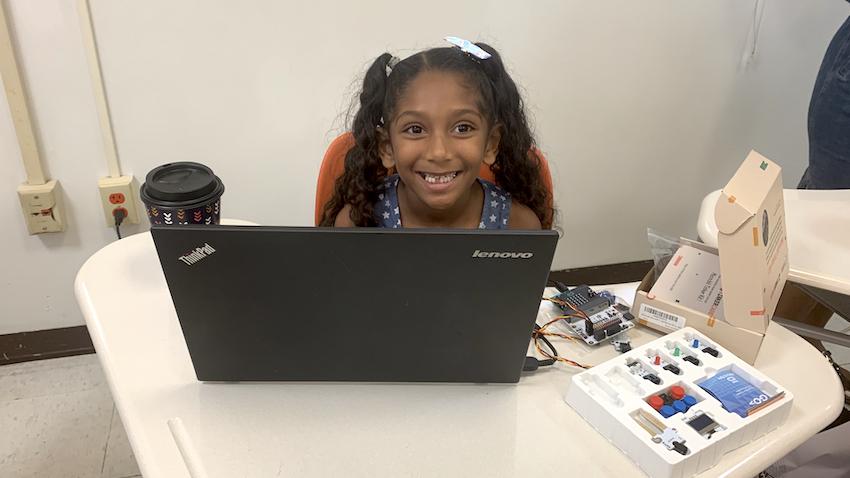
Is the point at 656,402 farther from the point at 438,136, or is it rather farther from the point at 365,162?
the point at 365,162

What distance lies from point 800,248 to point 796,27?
1.28 meters

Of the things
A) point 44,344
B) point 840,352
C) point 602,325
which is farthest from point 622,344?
point 44,344

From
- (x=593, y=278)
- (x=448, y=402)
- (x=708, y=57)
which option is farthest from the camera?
(x=593, y=278)

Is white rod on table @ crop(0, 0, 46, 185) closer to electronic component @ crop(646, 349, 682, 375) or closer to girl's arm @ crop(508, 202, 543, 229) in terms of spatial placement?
girl's arm @ crop(508, 202, 543, 229)

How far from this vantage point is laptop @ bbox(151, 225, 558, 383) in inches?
28.3

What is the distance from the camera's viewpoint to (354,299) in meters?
0.77

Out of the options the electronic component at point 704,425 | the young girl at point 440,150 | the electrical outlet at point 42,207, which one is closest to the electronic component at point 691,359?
the electronic component at point 704,425

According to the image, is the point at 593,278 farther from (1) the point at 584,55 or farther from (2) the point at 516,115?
(2) the point at 516,115

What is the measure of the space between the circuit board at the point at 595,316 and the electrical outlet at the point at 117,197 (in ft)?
4.11

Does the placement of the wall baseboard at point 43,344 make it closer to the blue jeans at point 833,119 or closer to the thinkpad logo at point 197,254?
the thinkpad logo at point 197,254

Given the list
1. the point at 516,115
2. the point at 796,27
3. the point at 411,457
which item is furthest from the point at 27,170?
the point at 796,27

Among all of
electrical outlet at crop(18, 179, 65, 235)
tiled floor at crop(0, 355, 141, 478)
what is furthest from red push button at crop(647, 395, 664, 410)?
electrical outlet at crop(18, 179, 65, 235)

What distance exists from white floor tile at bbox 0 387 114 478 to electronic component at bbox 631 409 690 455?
145 centimetres

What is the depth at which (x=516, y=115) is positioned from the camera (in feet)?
4.06
